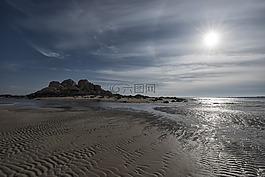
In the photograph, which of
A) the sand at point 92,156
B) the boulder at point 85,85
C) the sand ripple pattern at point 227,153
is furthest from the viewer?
the boulder at point 85,85

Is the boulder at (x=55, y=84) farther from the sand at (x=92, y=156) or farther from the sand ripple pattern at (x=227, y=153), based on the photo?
the sand ripple pattern at (x=227, y=153)

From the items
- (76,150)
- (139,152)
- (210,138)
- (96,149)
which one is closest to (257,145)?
(210,138)

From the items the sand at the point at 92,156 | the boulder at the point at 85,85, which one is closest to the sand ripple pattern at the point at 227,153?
the sand at the point at 92,156

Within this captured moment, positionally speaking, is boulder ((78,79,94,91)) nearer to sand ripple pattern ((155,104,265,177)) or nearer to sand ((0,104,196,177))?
sand ((0,104,196,177))

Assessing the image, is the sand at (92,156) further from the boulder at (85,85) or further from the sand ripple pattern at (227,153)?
the boulder at (85,85)

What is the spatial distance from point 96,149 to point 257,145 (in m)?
8.04

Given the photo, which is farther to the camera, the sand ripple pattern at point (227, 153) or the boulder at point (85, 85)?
the boulder at point (85, 85)

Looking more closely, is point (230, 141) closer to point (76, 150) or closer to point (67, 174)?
point (76, 150)

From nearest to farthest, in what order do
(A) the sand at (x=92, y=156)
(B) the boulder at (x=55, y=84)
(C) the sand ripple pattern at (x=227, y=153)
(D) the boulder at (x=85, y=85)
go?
(A) the sand at (x=92, y=156), (C) the sand ripple pattern at (x=227, y=153), (D) the boulder at (x=85, y=85), (B) the boulder at (x=55, y=84)

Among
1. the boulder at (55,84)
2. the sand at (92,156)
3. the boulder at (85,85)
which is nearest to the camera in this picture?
the sand at (92,156)

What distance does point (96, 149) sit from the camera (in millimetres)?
9094

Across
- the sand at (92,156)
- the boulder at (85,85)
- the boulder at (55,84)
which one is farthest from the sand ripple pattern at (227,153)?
the boulder at (55,84)

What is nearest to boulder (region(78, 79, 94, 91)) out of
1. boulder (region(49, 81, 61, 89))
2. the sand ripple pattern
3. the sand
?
boulder (region(49, 81, 61, 89))

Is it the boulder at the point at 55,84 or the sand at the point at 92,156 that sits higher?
the boulder at the point at 55,84
